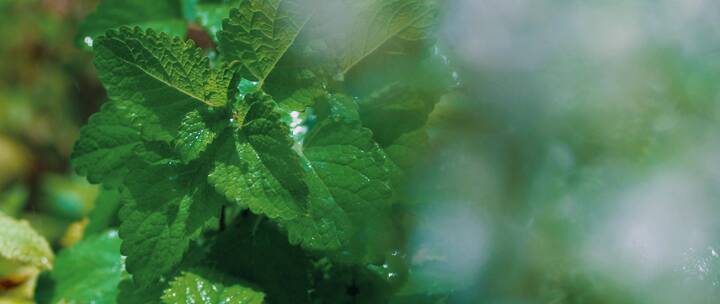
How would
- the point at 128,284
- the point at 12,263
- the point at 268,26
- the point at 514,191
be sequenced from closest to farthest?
1. the point at 268,26
2. the point at 128,284
3. the point at 514,191
4. the point at 12,263

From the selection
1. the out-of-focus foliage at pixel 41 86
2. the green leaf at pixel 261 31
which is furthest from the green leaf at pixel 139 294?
the out-of-focus foliage at pixel 41 86

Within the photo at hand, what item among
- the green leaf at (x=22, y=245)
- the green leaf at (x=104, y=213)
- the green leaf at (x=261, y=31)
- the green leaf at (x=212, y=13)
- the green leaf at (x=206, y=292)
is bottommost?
the green leaf at (x=206, y=292)

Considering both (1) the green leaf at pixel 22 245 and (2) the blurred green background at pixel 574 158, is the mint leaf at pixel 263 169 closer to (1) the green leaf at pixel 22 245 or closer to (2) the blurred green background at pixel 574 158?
(2) the blurred green background at pixel 574 158

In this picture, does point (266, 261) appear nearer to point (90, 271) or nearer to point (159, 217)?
point (159, 217)

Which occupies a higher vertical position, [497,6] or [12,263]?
[497,6]

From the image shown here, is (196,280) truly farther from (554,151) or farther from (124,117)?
(554,151)

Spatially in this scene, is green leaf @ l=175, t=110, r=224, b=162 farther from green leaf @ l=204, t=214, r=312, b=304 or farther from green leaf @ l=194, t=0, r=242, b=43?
green leaf @ l=194, t=0, r=242, b=43

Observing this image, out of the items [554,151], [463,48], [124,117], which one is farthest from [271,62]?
[554,151]
